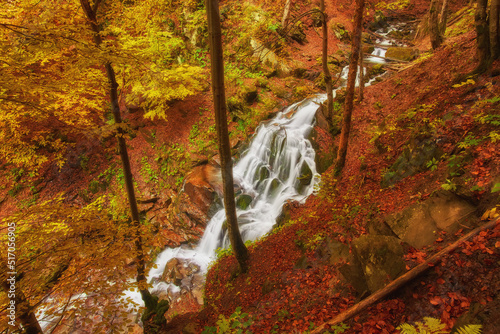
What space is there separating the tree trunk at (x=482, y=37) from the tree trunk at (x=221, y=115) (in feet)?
20.9

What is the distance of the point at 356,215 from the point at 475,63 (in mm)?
5477

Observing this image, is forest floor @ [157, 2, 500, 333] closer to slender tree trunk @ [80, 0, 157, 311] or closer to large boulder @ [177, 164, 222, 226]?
slender tree trunk @ [80, 0, 157, 311]

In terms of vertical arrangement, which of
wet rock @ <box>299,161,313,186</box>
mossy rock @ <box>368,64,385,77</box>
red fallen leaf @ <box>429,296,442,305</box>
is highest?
mossy rock @ <box>368,64,385,77</box>

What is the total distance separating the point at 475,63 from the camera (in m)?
6.43

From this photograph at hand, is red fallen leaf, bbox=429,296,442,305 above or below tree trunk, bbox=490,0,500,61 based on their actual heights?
below

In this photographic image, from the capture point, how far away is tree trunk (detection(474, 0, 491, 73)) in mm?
Result: 5617

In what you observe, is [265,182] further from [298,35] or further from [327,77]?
[298,35]

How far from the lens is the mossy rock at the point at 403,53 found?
13.2m

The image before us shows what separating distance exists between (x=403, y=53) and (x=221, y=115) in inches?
570

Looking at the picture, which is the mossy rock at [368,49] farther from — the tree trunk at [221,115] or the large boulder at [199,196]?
the tree trunk at [221,115]

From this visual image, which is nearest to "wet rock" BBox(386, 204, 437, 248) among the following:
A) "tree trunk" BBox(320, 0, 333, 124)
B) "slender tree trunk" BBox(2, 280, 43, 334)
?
"slender tree trunk" BBox(2, 280, 43, 334)

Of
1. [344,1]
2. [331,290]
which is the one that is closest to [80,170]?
[331,290]

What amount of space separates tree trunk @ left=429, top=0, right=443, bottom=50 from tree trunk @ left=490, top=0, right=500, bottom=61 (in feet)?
15.5

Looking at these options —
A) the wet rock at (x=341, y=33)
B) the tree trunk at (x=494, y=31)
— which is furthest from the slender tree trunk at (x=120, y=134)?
the wet rock at (x=341, y=33)
